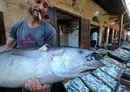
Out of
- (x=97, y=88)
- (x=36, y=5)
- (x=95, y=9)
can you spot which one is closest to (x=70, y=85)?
(x=97, y=88)

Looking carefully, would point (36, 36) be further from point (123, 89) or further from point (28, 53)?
point (123, 89)

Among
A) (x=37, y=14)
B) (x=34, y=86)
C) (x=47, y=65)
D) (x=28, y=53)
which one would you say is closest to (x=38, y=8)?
(x=37, y=14)

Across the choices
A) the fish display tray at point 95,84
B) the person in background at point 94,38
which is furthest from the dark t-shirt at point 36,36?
the person in background at point 94,38

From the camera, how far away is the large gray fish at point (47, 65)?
4.58 ft

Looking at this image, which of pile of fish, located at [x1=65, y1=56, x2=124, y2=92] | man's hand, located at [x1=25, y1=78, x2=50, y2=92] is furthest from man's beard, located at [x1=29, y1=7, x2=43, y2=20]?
pile of fish, located at [x1=65, y1=56, x2=124, y2=92]

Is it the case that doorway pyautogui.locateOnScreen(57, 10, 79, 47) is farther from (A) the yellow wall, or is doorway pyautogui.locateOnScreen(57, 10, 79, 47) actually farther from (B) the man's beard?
(B) the man's beard

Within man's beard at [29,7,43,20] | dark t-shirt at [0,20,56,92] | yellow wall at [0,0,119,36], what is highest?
yellow wall at [0,0,119,36]

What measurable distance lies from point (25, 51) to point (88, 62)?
0.46 metres

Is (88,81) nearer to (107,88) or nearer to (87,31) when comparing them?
(107,88)

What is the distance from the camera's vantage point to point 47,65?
1401 millimetres

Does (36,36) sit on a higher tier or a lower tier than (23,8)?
lower

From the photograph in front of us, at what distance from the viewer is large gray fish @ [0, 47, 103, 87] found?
1396 mm

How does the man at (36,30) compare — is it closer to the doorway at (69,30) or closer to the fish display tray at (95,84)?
the fish display tray at (95,84)

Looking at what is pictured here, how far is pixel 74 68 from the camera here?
1398 mm
